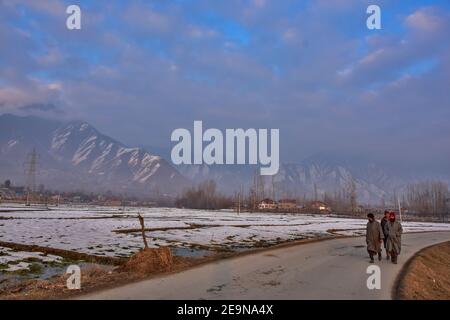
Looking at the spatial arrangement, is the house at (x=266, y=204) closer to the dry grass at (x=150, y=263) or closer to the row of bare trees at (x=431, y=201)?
the row of bare trees at (x=431, y=201)

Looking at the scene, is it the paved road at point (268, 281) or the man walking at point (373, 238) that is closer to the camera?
the paved road at point (268, 281)

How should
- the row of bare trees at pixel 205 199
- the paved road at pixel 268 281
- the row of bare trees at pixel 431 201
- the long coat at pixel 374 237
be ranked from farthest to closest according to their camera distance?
the row of bare trees at pixel 205 199, the row of bare trees at pixel 431 201, the long coat at pixel 374 237, the paved road at pixel 268 281

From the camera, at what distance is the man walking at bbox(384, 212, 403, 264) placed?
1641cm

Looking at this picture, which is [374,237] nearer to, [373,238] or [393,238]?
[373,238]

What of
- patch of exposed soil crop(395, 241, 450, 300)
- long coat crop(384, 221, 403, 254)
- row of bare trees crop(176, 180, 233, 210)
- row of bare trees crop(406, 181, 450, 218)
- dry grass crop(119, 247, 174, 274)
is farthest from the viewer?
row of bare trees crop(176, 180, 233, 210)

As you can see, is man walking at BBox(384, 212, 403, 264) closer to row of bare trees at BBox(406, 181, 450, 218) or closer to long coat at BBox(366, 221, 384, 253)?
long coat at BBox(366, 221, 384, 253)

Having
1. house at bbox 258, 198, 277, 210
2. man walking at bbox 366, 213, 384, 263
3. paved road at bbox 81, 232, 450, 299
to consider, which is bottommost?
house at bbox 258, 198, 277, 210

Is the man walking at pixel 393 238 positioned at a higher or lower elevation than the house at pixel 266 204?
higher

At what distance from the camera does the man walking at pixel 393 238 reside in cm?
1641

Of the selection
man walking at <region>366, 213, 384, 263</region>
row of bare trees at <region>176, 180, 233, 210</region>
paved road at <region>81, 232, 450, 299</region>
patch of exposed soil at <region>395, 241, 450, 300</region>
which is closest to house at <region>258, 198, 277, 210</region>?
row of bare trees at <region>176, 180, 233, 210</region>

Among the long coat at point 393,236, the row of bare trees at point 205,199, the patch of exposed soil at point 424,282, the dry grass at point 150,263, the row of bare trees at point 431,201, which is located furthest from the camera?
the row of bare trees at point 205,199

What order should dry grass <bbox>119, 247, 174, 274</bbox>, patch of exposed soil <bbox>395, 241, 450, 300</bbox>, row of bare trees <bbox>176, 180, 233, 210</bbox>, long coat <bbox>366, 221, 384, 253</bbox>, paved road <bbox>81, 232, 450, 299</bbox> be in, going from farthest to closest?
1. row of bare trees <bbox>176, 180, 233, 210</bbox>
2. long coat <bbox>366, 221, 384, 253</bbox>
3. dry grass <bbox>119, 247, 174, 274</bbox>
4. patch of exposed soil <bbox>395, 241, 450, 300</bbox>
5. paved road <bbox>81, 232, 450, 299</bbox>

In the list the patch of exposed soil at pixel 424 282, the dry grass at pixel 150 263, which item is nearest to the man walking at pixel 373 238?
the patch of exposed soil at pixel 424 282
